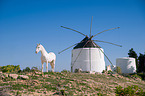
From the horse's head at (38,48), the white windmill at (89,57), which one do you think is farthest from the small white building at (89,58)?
the horse's head at (38,48)

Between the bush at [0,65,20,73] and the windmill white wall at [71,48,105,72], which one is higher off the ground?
the windmill white wall at [71,48,105,72]

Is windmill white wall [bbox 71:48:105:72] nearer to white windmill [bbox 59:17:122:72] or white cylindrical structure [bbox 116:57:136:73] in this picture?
white windmill [bbox 59:17:122:72]

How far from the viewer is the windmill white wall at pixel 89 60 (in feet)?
70.6

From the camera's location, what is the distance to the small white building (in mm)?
21531

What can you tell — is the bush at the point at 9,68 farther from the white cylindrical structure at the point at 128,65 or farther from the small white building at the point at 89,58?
the white cylindrical structure at the point at 128,65

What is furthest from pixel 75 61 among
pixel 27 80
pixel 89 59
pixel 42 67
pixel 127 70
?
pixel 127 70

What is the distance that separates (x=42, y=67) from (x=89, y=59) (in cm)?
966

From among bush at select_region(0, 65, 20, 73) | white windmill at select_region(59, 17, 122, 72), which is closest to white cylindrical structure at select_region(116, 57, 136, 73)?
white windmill at select_region(59, 17, 122, 72)

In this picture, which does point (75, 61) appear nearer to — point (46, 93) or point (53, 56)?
point (53, 56)

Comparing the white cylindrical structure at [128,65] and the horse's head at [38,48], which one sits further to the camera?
the white cylindrical structure at [128,65]

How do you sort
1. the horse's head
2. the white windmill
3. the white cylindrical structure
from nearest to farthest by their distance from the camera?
1. the horse's head
2. the white windmill
3. the white cylindrical structure

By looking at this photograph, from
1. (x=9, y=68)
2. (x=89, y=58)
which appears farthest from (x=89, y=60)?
(x=9, y=68)

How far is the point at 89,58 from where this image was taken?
2177cm

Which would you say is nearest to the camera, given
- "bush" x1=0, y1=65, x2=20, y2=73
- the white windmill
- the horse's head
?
the horse's head
